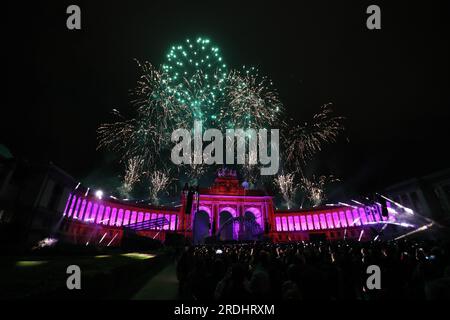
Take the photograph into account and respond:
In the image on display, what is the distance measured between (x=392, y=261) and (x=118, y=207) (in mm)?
57275

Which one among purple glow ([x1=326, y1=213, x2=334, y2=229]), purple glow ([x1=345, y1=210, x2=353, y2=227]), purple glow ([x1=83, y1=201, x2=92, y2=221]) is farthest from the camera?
purple glow ([x1=326, y1=213, x2=334, y2=229])

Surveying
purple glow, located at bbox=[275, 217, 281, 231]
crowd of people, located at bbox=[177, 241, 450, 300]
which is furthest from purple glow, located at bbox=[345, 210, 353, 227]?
crowd of people, located at bbox=[177, 241, 450, 300]

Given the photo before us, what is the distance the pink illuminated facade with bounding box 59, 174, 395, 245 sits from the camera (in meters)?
47.7

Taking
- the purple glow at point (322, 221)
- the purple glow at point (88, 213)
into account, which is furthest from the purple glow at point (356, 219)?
the purple glow at point (88, 213)

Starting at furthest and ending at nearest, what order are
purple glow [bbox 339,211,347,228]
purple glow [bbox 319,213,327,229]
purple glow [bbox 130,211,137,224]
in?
purple glow [bbox 319,213,327,229]
purple glow [bbox 130,211,137,224]
purple glow [bbox 339,211,347,228]

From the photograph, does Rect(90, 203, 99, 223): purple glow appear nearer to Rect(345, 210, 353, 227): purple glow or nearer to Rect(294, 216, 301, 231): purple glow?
Rect(294, 216, 301, 231): purple glow

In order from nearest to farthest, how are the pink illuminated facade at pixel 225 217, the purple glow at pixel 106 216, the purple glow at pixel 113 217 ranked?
the pink illuminated facade at pixel 225 217 → the purple glow at pixel 106 216 → the purple glow at pixel 113 217

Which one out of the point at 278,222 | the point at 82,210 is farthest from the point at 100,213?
the point at 278,222

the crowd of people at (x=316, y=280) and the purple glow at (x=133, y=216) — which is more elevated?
the purple glow at (x=133, y=216)

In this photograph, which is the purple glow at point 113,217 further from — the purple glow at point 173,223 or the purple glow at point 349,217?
the purple glow at point 349,217

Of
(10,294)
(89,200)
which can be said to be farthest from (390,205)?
(89,200)

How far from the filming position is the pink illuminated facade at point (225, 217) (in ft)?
156

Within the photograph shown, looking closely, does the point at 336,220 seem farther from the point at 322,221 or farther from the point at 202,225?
the point at 202,225

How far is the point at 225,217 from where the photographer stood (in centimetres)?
7006
